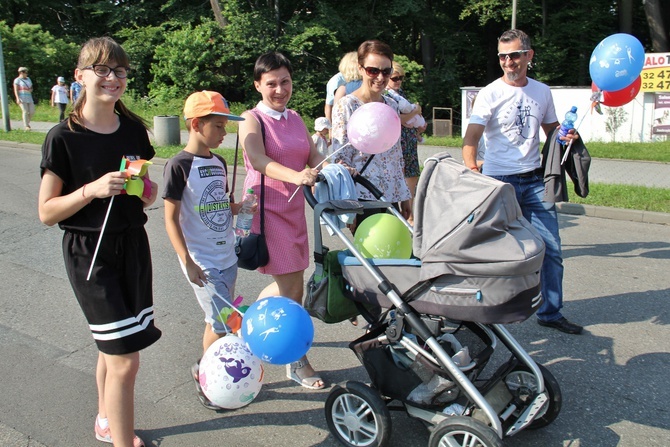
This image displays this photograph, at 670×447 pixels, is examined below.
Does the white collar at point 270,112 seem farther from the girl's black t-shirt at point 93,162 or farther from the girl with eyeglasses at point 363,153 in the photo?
the girl's black t-shirt at point 93,162

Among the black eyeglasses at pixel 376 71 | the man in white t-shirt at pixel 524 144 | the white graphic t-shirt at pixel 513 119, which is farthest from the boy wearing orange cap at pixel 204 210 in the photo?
the white graphic t-shirt at pixel 513 119

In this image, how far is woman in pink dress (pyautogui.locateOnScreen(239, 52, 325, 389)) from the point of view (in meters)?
3.42

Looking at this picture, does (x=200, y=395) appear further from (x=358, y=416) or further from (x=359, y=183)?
(x=359, y=183)

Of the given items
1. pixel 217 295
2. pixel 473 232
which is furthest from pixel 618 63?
pixel 217 295

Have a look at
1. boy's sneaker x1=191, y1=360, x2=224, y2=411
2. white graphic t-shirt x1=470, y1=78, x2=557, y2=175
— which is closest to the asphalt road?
boy's sneaker x1=191, y1=360, x2=224, y2=411

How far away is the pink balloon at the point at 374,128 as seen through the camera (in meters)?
3.51

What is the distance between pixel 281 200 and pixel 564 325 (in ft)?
7.54

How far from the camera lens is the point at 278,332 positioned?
2.78 metres

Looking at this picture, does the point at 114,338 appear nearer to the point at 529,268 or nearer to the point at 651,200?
the point at 529,268

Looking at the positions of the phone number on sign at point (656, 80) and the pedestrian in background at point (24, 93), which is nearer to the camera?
the phone number on sign at point (656, 80)

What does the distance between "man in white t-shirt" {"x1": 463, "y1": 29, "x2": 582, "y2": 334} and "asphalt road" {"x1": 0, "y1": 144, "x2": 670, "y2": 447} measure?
35 cm

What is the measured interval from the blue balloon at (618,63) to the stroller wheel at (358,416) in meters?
3.11

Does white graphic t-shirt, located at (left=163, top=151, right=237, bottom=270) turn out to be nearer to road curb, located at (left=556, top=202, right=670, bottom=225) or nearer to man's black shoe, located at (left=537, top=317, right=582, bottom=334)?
man's black shoe, located at (left=537, top=317, right=582, bottom=334)

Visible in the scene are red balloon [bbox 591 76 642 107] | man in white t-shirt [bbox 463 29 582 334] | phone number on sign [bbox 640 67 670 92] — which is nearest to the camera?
man in white t-shirt [bbox 463 29 582 334]
